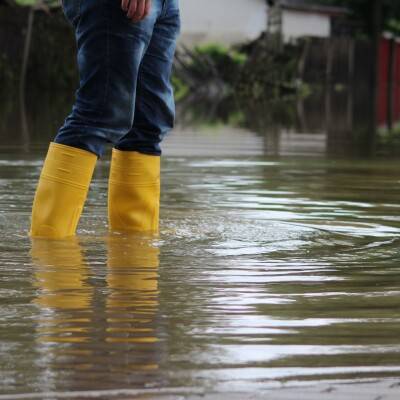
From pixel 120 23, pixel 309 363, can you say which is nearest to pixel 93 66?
pixel 120 23

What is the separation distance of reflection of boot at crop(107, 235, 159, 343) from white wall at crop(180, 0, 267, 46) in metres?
34.5

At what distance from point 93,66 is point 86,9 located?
19cm

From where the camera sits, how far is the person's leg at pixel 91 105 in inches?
172

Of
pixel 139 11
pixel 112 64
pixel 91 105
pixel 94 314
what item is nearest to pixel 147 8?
pixel 139 11

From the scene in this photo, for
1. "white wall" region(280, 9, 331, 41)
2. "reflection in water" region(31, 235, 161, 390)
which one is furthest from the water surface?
"white wall" region(280, 9, 331, 41)

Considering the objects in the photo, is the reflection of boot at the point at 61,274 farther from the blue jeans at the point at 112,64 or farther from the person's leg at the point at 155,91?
the person's leg at the point at 155,91

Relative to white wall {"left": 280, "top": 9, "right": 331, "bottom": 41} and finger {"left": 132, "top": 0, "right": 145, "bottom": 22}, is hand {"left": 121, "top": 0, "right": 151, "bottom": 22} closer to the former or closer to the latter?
finger {"left": 132, "top": 0, "right": 145, "bottom": 22}

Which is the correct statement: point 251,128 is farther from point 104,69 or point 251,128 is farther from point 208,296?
point 208,296

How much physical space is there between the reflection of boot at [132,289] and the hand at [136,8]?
2.40ft

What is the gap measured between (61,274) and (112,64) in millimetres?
950

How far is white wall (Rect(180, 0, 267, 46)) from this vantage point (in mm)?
39562

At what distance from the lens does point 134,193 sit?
481 cm

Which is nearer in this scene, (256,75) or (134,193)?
(134,193)

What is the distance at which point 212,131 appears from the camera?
12.6 meters
